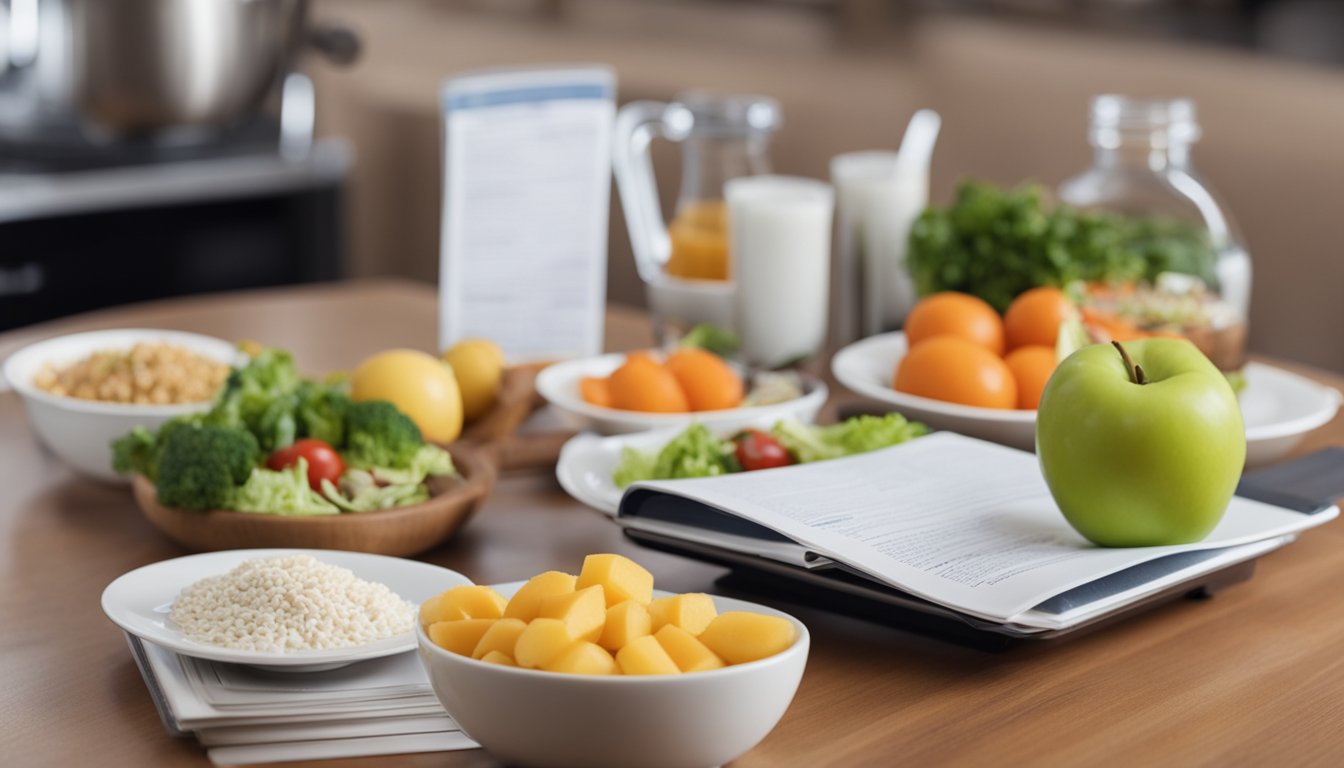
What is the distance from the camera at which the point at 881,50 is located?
3.41 m

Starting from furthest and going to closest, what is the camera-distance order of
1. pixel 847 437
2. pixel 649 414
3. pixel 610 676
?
1. pixel 649 414
2. pixel 847 437
3. pixel 610 676

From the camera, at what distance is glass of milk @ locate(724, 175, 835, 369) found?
1.65 m

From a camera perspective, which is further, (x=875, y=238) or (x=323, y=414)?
(x=875, y=238)

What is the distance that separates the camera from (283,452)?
120 cm

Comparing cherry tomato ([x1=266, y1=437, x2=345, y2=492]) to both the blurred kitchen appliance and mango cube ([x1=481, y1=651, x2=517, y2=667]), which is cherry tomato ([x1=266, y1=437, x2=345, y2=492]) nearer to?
mango cube ([x1=481, y1=651, x2=517, y2=667])

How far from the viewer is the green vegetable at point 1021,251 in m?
1.68

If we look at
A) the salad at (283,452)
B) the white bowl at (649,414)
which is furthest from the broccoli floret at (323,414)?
the white bowl at (649,414)

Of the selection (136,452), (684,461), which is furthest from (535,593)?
(136,452)

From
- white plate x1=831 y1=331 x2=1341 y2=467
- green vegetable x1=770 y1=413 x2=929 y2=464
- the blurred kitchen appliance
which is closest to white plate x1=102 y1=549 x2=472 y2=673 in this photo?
green vegetable x1=770 y1=413 x2=929 y2=464

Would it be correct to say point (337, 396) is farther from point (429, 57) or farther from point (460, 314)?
point (429, 57)

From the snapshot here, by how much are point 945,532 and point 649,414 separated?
1.31 feet

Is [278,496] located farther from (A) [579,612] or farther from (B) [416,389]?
(A) [579,612]

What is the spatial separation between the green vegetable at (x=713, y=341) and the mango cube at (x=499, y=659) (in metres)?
0.88

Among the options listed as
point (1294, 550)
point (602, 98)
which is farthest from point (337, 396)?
point (1294, 550)
